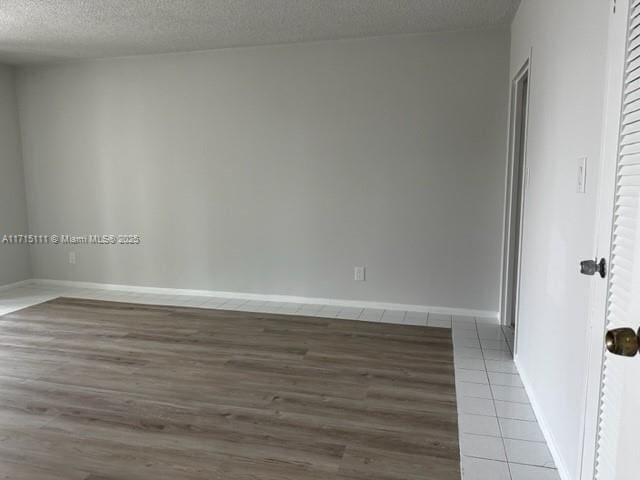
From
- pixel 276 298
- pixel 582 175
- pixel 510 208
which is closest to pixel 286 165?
pixel 276 298

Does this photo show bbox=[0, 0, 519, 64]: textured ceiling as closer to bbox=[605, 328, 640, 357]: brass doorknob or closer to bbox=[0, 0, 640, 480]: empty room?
bbox=[0, 0, 640, 480]: empty room

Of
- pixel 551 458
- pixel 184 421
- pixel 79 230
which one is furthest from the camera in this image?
pixel 79 230

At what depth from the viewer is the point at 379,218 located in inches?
168

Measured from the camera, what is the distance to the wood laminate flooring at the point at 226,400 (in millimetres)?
1997

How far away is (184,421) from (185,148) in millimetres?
3116

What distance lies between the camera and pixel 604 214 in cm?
144

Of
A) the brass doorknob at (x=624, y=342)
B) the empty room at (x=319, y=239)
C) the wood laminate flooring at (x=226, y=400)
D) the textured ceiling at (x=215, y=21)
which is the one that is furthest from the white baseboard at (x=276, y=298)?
the brass doorknob at (x=624, y=342)

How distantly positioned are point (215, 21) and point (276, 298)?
263 cm

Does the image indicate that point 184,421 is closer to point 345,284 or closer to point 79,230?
point 345,284

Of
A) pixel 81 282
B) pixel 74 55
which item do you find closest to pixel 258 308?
pixel 81 282

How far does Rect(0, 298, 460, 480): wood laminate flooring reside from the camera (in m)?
2.00

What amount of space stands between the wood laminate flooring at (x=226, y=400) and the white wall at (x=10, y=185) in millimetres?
1456

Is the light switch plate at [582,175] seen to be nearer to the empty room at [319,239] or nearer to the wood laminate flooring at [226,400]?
the empty room at [319,239]

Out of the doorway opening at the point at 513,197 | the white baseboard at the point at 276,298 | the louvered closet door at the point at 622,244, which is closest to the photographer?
the louvered closet door at the point at 622,244
